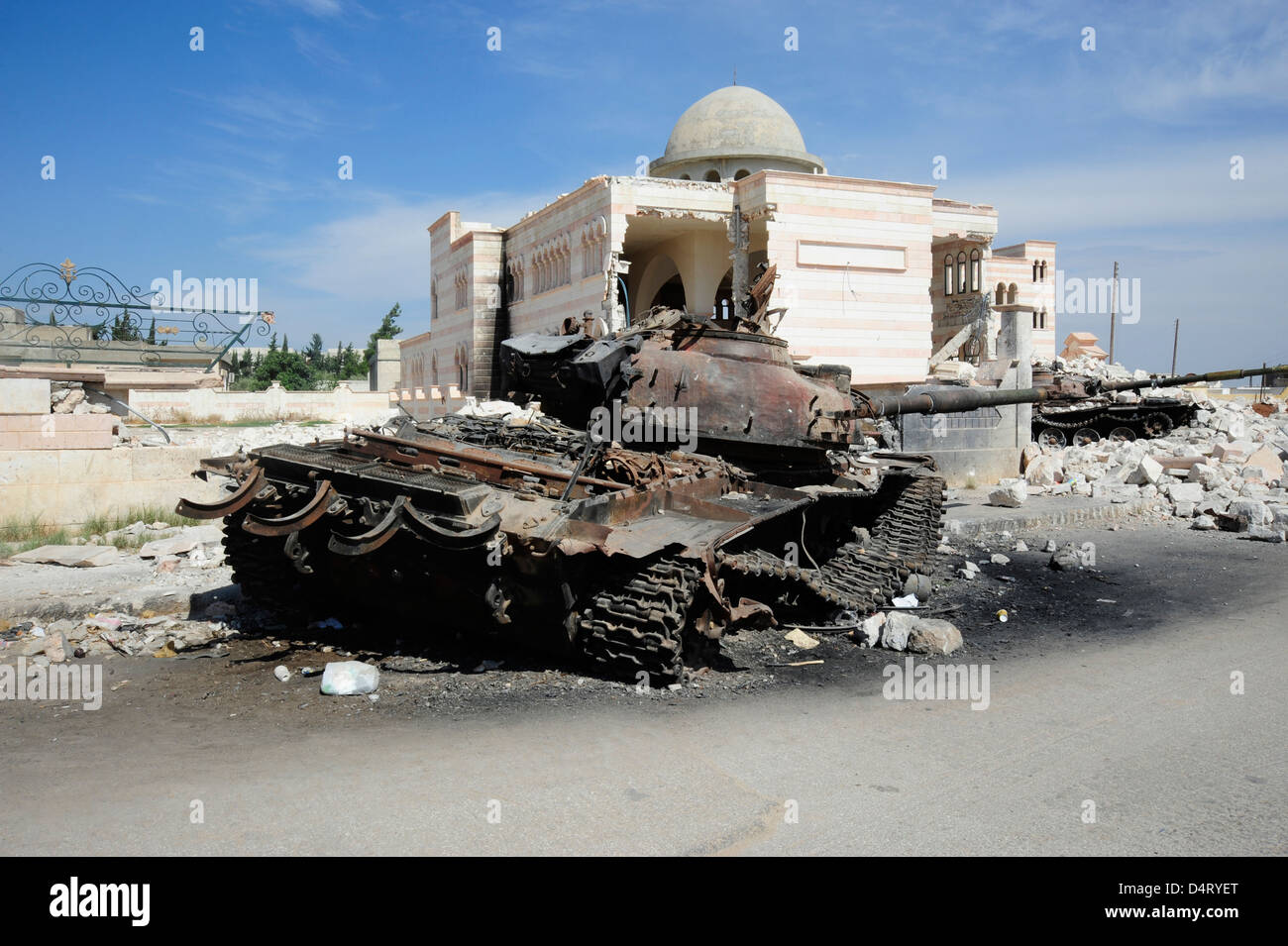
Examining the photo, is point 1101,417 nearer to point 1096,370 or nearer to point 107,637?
point 1096,370

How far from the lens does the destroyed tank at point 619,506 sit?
515 cm

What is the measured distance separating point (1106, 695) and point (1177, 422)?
2101 centimetres

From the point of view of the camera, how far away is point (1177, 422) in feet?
77.2

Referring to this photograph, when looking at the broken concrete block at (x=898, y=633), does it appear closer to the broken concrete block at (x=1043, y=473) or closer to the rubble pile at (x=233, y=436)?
the rubble pile at (x=233, y=436)

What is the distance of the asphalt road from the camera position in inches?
137

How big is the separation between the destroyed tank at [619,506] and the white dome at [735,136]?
17.9 meters

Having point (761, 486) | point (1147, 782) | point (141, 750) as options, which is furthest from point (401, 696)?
point (1147, 782)

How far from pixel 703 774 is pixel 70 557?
719cm

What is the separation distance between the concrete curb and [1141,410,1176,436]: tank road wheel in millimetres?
10630

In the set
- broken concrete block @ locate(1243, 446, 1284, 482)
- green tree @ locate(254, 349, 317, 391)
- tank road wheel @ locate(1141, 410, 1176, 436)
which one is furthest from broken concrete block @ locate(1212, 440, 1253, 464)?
green tree @ locate(254, 349, 317, 391)

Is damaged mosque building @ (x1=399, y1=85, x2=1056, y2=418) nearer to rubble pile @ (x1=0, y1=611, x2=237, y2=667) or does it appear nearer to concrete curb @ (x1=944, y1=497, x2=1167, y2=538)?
concrete curb @ (x1=944, y1=497, x2=1167, y2=538)

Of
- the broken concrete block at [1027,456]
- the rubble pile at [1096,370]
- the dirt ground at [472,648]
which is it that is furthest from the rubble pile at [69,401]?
the rubble pile at [1096,370]
